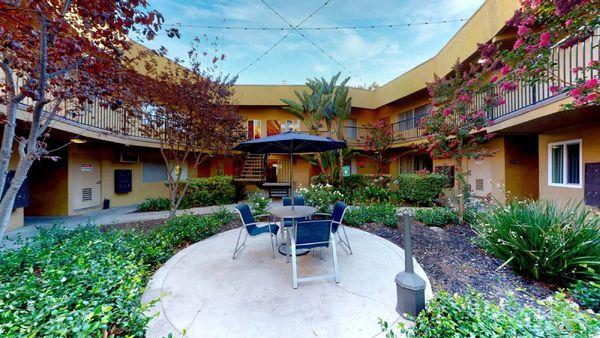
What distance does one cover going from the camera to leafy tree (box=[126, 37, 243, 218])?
6.33m

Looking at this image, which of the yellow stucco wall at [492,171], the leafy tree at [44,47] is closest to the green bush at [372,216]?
the yellow stucco wall at [492,171]

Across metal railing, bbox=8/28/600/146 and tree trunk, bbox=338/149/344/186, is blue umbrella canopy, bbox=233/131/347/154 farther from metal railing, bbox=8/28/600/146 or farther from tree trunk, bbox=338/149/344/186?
tree trunk, bbox=338/149/344/186

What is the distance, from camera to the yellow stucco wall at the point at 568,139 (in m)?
5.47

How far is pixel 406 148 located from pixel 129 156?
48.8ft

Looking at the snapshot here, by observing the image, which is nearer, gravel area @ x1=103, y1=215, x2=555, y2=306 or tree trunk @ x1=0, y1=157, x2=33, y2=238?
tree trunk @ x1=0, y1=157, x2=33, y2=238

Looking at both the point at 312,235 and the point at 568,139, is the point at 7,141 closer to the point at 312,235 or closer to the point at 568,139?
the point at 312,235

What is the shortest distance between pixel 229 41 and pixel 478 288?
9.13 metres

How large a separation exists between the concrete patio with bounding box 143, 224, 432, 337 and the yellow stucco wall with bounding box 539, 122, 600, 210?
15.6 ft

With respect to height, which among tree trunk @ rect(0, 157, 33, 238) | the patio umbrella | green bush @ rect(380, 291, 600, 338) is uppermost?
the patio umbrella

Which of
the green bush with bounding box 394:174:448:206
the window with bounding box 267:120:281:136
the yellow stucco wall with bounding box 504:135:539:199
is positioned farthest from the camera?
the window with bounding box 267:120:281:136

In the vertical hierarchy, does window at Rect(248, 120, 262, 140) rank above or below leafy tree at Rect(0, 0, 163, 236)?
above

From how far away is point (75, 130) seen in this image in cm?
664

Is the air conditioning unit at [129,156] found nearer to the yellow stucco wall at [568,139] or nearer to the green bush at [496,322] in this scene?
the green bush at [496,322]

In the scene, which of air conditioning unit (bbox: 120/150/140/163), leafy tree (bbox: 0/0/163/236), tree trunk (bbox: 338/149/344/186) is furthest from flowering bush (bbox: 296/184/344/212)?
air conditioning unit (bbox: 120/150/140/163)
